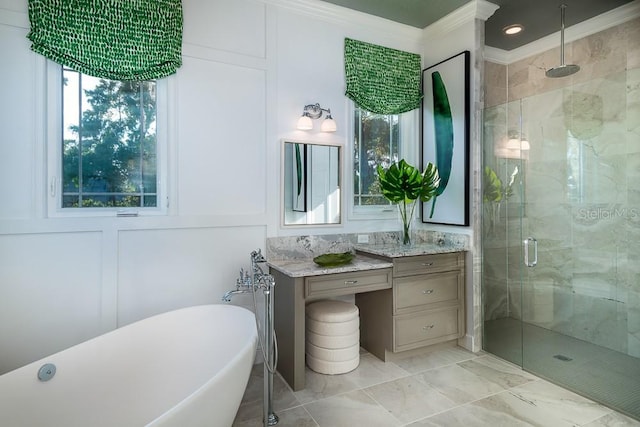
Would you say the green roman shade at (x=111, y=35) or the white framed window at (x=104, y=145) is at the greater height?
the green roman shade at (x=111, y=35)

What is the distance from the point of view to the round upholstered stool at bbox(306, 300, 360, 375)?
266 cm

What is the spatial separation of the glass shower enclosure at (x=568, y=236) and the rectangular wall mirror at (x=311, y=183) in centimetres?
127

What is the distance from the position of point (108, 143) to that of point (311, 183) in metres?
1.52

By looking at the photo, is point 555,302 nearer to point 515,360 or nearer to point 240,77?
point 515,360

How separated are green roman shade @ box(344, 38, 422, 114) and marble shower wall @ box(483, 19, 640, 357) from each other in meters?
0.77

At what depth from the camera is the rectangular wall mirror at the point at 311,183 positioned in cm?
297

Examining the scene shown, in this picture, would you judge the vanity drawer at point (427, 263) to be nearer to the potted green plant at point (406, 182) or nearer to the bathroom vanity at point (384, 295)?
the bathroom vanity at point (384, 295)

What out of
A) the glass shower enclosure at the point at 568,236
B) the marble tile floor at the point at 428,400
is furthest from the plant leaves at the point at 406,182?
the marble tile floor at the point at 428,400

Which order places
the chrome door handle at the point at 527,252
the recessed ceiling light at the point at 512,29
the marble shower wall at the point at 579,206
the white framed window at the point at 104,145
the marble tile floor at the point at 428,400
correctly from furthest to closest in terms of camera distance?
the recessed ceiling light at the point at 512,29 → the chrome door handle at the point at 527,252 → the marble shower wall at the point at 579,206 → the white framed window at the point at 104,145 → the marble tile floor at the point at 428,400

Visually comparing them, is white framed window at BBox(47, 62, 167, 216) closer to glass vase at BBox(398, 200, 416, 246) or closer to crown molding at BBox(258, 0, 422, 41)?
crown molding at BBox(258, 0, 422, 41)

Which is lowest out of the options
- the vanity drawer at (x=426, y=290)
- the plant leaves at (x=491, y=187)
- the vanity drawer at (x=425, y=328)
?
the vanity drawer at (x=425, y=328)

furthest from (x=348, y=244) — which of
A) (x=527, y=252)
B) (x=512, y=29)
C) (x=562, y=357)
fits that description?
(x=512, y=29)

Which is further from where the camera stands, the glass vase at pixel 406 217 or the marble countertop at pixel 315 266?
the glass vase at pixel 406 217

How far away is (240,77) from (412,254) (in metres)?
1.91
